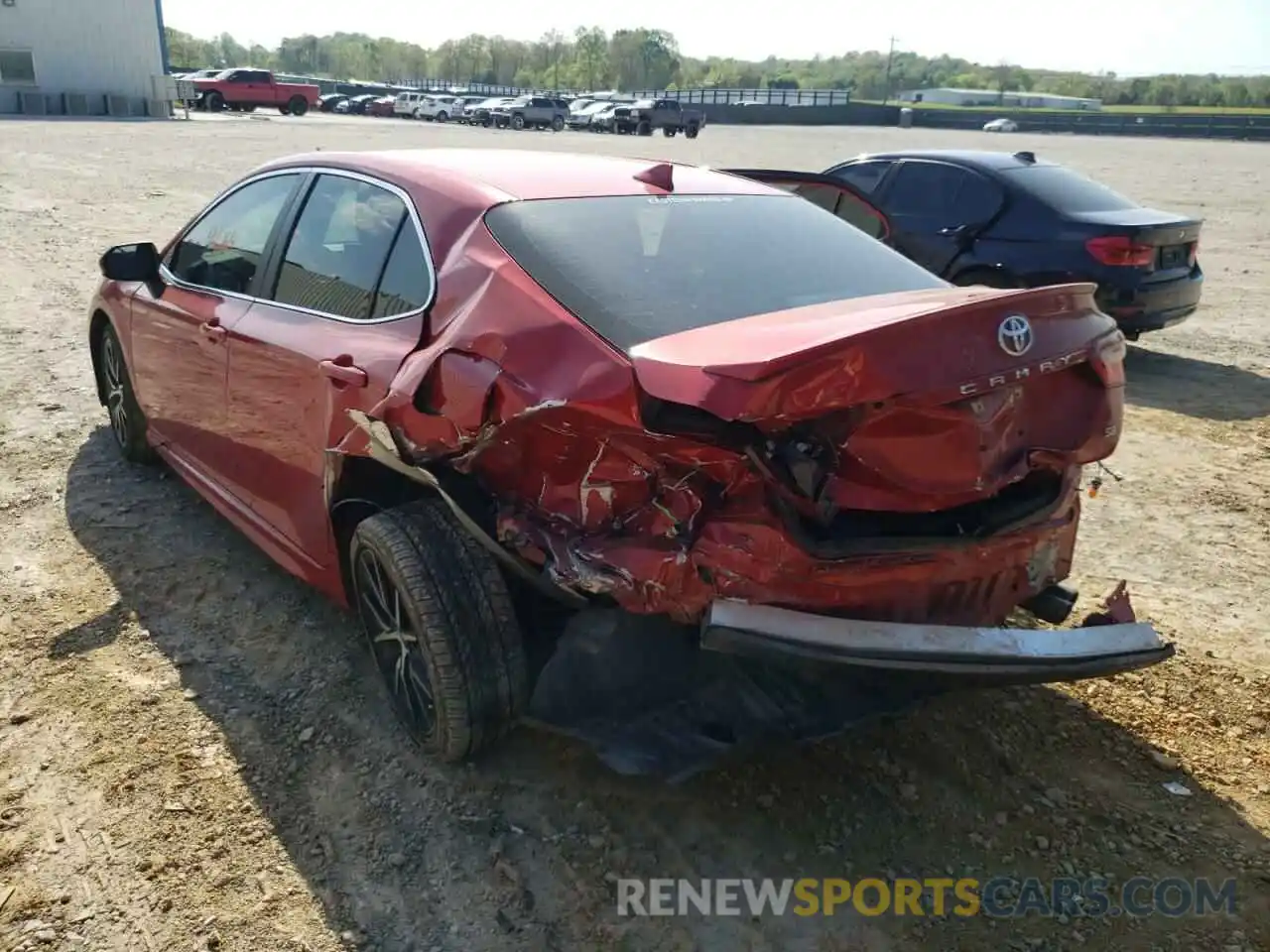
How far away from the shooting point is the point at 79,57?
42.8 metres

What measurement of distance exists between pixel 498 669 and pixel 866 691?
0.98 m

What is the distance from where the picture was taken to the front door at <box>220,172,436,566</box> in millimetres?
3088

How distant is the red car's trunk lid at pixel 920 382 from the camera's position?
7.28ft

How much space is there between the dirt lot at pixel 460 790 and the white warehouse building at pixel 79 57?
150ft

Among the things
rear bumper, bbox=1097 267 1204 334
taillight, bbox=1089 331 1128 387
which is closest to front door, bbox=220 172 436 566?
taillight, bbox=1089 331 1128 387

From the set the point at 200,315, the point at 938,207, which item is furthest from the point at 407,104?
the point at 200,315

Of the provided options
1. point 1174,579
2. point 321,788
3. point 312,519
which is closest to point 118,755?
point 321,788

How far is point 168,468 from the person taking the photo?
519cm

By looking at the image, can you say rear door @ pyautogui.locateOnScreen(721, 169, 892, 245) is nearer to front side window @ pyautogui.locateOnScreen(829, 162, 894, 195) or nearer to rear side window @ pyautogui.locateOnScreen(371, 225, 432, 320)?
rear side window @ pyautogui.locateOnScreen(371, 225, 432, 320)

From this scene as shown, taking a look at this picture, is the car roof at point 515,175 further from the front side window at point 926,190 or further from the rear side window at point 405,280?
the front side window at point 926,190

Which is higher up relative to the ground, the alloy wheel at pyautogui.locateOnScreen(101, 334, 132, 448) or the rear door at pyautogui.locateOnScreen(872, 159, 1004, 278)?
the rear door at pyautogui.locateOnScreen(872, 159, 1004, 278)

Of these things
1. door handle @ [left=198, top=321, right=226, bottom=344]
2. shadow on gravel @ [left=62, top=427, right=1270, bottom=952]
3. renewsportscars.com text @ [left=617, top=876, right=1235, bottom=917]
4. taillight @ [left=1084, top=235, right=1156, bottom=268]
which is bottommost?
renewsportscars.com text @ [left=617, top=876, right=1235, bottom=917]

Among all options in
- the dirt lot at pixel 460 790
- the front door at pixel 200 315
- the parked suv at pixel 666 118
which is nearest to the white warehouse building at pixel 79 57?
the parked suv at pixel 666 118

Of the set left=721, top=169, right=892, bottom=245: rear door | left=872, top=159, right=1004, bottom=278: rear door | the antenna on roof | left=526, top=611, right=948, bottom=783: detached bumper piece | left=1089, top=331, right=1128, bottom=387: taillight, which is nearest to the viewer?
left=526, top=611, right=948, bottom=783: detached bumper piece
